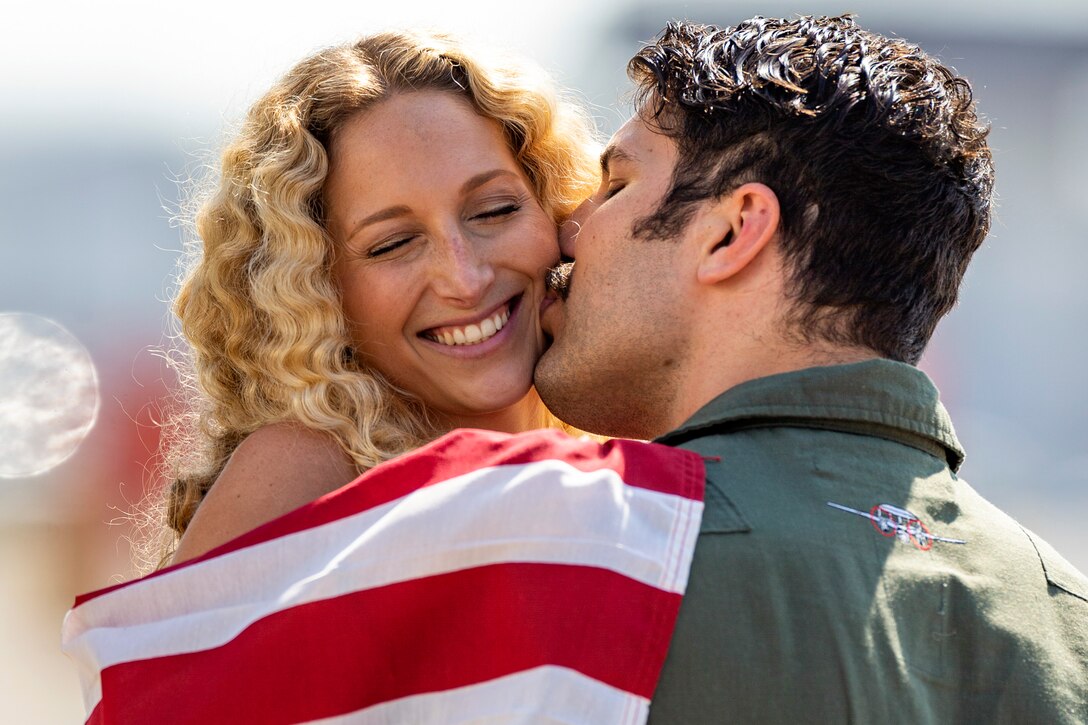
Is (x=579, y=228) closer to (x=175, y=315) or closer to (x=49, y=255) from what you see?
(x=175, y=315)

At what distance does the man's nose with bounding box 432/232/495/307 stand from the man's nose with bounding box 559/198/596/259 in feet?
0.77

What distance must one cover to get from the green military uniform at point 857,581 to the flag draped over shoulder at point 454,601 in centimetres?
7

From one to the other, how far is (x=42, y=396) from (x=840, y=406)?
568 cm

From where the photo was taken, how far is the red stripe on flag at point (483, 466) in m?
1.71

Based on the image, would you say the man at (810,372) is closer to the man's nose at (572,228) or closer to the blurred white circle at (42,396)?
the man's nose at (572,228)

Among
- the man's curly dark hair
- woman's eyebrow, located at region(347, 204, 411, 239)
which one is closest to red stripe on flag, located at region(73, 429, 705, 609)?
the man's curly dark hair

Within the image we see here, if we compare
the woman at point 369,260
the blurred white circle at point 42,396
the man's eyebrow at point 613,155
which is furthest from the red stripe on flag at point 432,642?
the blurred white circle at point 42,396

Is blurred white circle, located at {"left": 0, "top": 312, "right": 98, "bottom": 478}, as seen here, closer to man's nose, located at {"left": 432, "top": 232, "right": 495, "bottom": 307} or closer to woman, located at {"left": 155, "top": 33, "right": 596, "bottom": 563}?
woman, located at {"left": 155, "top": 33, "right": 596, "bottom": 563}

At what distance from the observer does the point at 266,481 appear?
2225mm

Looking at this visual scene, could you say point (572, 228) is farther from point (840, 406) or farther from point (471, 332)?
point (840, 406)

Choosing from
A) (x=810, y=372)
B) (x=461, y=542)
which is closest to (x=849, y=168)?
(x=810, y=372)

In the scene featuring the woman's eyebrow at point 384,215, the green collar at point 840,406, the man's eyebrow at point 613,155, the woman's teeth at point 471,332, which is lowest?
the green collar at point 840,406

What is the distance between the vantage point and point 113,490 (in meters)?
7.87

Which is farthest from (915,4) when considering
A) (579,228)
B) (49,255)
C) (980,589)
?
(980,589)
